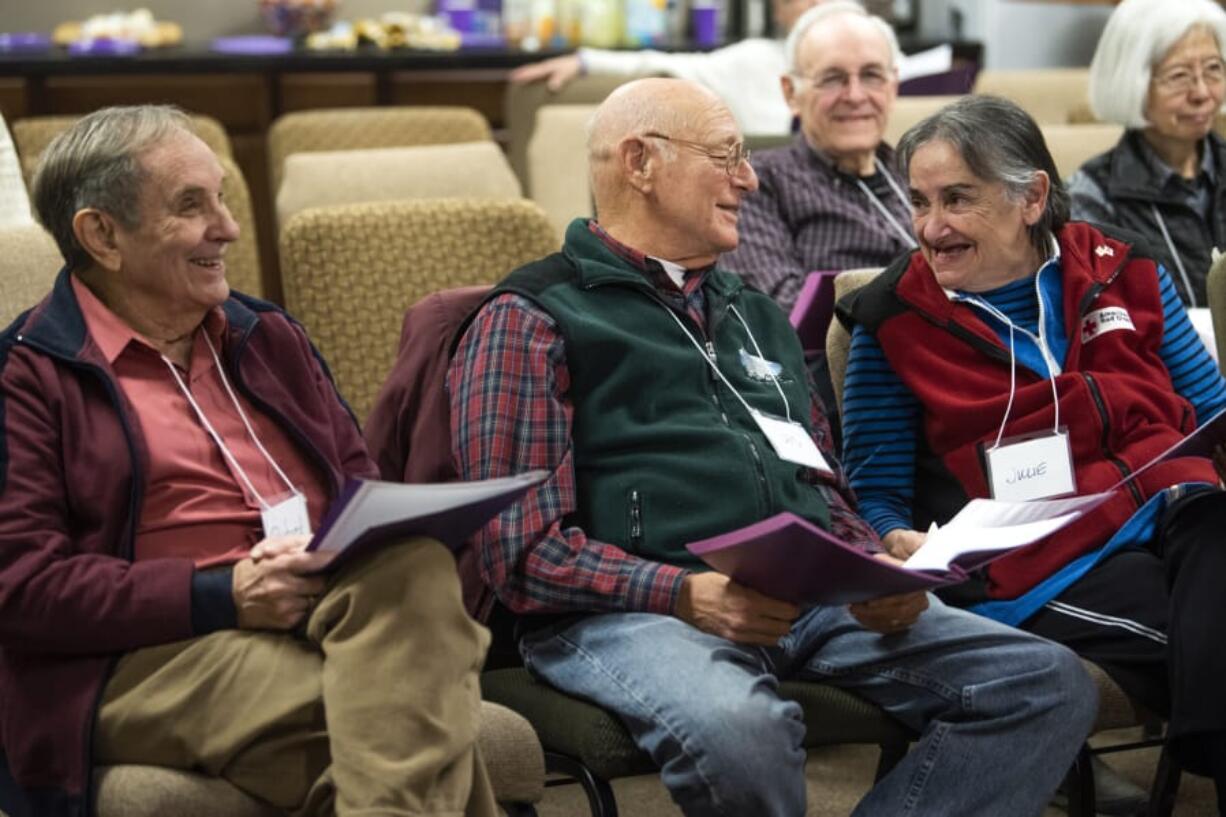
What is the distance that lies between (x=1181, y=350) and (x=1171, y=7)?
1.30 meters

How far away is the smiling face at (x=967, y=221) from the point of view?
2.59 metres

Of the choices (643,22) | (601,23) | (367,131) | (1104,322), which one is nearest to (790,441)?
(1104,322)

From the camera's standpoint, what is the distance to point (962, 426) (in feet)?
8.40

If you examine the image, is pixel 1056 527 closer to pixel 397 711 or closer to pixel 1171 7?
pixel 397 711

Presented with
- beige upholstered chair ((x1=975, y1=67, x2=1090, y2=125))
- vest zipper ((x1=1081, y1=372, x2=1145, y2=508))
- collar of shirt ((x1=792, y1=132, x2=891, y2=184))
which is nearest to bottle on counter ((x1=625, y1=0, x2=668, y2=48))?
beige upholstered chair ((x1=975, y1=67, x2=1090, y2=125))

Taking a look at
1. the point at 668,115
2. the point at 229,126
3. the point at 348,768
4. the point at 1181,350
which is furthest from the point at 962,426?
the point at 229,126

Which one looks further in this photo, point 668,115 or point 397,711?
point 668,115

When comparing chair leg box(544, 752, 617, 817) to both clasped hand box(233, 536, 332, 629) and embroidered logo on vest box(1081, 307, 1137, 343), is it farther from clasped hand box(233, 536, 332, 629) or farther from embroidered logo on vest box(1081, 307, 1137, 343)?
embroidered logo on vest box(1081, 307, 1137, 343)

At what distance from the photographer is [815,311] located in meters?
2.91

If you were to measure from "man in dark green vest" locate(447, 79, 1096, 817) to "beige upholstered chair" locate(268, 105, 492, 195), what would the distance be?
240 centimetres

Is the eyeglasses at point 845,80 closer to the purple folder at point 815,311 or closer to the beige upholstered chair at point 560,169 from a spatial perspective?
the beige upholstered chair at point 560,169

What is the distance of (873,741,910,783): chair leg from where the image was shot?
230cm

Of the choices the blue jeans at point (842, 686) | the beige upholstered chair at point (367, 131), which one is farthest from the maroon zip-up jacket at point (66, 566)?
the beige upholstered chair at point (367, 131)

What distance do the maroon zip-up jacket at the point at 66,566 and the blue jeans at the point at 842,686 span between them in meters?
0.46
